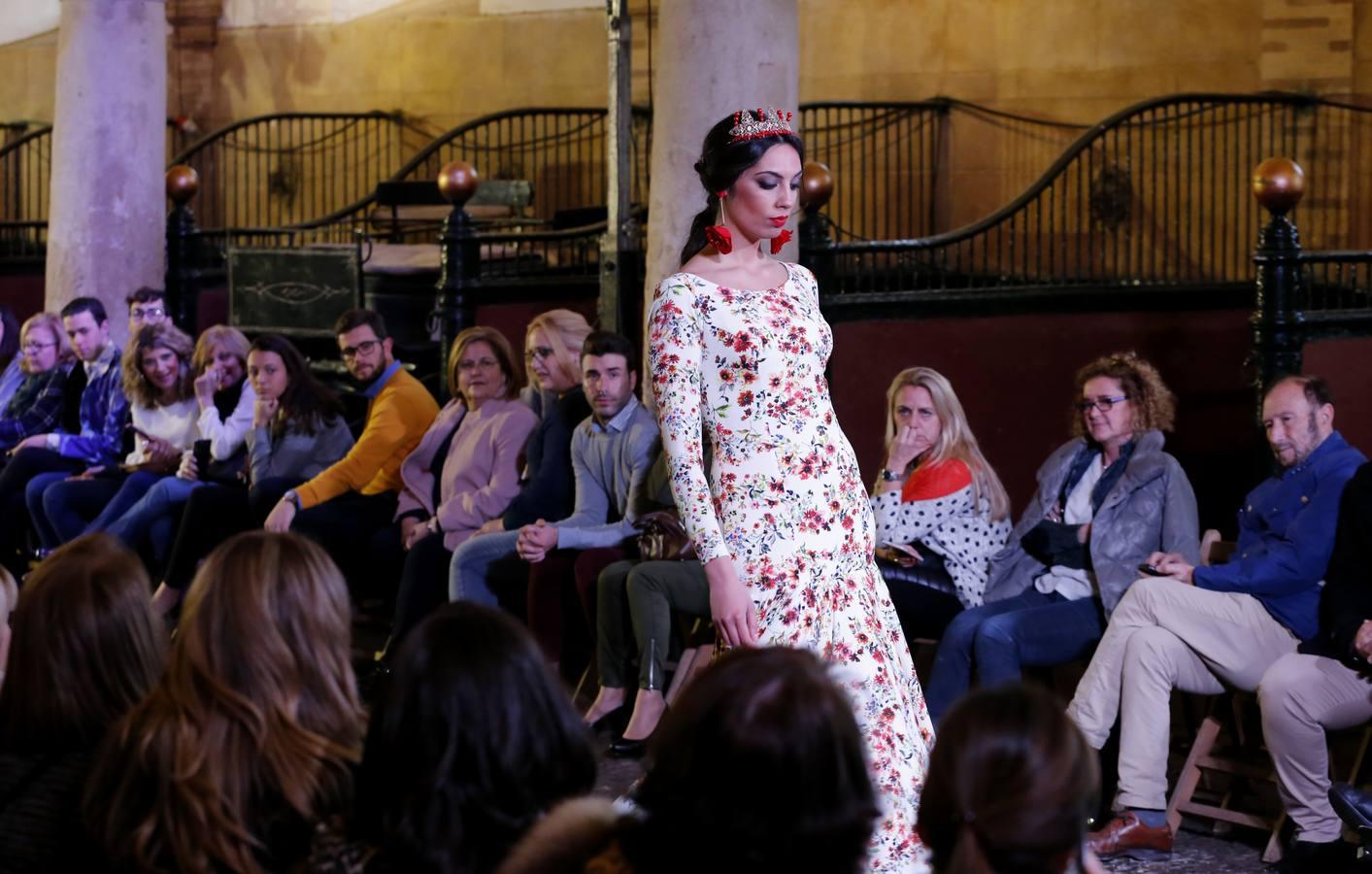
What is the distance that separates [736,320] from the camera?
3648mm

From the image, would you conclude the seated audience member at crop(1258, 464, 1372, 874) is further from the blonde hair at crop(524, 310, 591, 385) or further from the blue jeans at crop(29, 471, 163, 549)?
the blue jeans at crop(29, 471, 163, 549)

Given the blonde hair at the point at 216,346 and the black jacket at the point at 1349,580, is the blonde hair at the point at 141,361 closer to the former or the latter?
the blonde hair at the point at 216,346

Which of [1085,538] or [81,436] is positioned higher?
[81,436]

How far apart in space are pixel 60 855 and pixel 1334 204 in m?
8.38

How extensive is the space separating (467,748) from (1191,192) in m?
8.66

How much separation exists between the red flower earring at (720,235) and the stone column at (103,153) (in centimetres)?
688

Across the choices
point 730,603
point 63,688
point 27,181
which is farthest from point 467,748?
point 27,181

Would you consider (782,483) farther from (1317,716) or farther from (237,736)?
(1317,716)

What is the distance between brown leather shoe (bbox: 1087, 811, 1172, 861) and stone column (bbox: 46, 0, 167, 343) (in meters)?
6.66

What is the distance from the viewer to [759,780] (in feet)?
7.18

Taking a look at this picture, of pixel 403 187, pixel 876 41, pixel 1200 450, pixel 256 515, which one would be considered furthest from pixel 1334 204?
pixel 256 515

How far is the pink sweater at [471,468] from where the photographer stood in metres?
6.78

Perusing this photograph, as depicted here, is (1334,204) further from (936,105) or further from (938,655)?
(938,655)

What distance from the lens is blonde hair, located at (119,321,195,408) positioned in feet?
26.5
